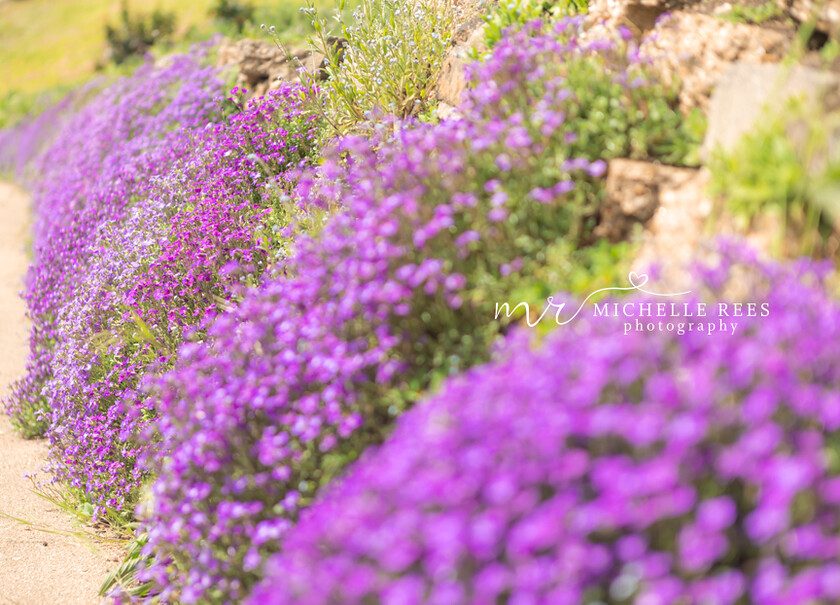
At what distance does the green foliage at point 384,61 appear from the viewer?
243 inches

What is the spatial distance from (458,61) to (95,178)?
5969 millimetres

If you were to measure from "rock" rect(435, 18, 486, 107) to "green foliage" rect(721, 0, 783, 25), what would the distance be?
1.83 m

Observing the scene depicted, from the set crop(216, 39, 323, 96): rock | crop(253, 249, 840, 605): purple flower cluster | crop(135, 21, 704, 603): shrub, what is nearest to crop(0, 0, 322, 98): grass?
crop(216, 39, 323, 96): rock

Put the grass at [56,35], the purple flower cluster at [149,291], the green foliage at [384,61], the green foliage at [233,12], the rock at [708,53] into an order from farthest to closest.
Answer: the grass at [56,35], the green foliage at [233,12], the green foliage at [384,61], the purple flower cluster at [149,291], the rock at [708,53]

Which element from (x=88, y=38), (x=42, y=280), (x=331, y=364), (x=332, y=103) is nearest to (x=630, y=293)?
(x=331, y=364)

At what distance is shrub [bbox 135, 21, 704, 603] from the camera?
10.4ft

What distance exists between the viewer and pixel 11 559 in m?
4.68

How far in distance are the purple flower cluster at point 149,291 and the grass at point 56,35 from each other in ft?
49.8

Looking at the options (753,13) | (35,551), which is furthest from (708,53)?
(35,551)

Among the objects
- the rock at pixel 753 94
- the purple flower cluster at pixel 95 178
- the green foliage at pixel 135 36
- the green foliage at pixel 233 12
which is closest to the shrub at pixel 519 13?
the rock at pixel 753 94

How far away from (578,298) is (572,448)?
44.6 inches

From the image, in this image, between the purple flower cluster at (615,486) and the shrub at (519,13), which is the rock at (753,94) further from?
the shrub at (519,13)

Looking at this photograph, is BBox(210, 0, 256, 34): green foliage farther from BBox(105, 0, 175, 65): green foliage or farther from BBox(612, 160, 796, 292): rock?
BBox(612, 160, 796, 292): rock

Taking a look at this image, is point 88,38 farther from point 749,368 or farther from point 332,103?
point 749,368
